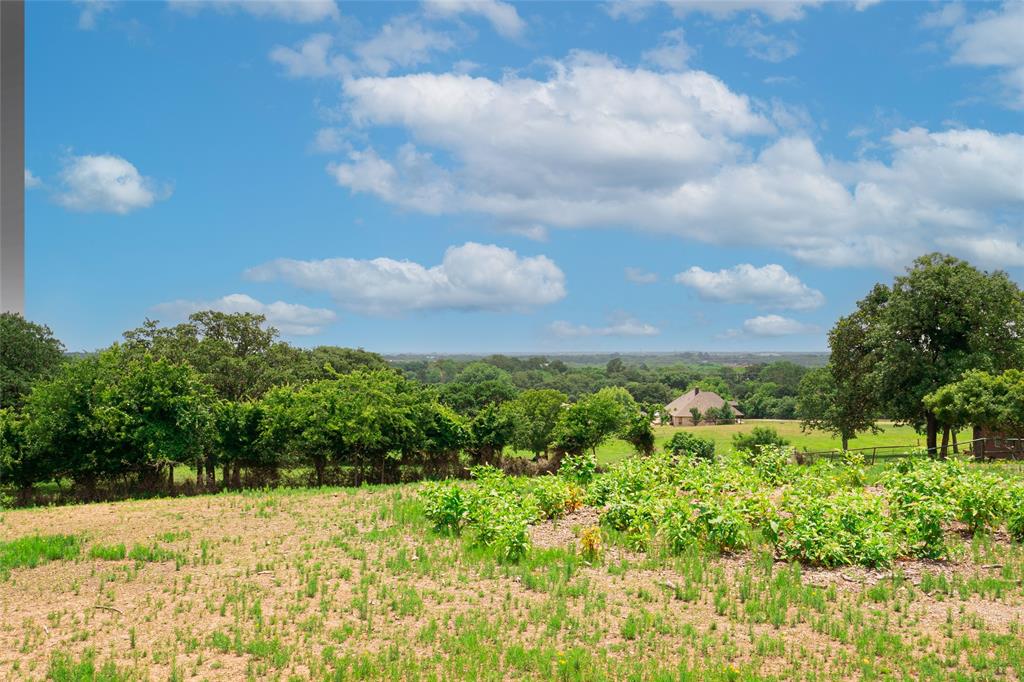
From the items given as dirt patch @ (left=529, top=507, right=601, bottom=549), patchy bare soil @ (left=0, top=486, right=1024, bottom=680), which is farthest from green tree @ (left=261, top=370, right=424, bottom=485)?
dirt patch @ (left=529, top=507, right=601, bottom=549)

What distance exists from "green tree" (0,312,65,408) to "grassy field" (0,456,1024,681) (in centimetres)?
3272

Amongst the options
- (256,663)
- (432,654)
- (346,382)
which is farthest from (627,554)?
(346,382)

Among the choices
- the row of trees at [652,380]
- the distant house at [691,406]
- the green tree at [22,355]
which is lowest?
the distant house at [691,406]

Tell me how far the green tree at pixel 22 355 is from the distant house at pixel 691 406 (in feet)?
232

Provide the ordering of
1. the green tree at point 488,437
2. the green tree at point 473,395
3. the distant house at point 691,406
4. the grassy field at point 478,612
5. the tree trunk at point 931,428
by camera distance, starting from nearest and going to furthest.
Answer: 1. the grassy field at point 478,612
2. the green tree at point 488,437
3. the tree trunk at point 931,428
4. the green tree at point 473,395
5. the distant house at point 691,406

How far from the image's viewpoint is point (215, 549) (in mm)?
12039

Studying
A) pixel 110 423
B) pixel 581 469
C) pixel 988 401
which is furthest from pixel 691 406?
pixel 581 469

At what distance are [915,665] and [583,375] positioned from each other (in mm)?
141730

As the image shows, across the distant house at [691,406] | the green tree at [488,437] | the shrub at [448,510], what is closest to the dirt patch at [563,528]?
the shrub at [448,510]

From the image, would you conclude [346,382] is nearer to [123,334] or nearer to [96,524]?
[96,524]

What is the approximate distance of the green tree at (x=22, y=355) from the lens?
39.1 metres

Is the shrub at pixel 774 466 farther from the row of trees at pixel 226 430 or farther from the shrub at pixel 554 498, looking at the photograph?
the row of trees at pixel 226 430

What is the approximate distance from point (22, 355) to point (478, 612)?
147ft

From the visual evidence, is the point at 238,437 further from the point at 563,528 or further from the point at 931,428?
the point at 931,428
